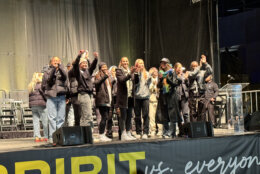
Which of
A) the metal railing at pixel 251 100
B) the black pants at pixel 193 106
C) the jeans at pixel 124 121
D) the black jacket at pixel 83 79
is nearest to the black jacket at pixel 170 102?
the jeans at pixel 124 121

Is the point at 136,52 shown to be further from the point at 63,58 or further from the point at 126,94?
the point at 126,94

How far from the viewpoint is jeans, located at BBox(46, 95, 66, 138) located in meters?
7.60

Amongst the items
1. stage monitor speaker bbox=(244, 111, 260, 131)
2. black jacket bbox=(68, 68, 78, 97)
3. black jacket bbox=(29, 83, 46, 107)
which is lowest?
stage monitor speaker bbox=(244, 111, 260, 131)

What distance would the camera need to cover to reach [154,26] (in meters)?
16.8

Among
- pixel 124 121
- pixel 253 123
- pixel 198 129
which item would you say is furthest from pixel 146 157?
pixel 253 123

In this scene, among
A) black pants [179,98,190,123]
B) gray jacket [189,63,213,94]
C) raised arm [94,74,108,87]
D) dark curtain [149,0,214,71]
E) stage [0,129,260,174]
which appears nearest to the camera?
stage [0,129,260,174]

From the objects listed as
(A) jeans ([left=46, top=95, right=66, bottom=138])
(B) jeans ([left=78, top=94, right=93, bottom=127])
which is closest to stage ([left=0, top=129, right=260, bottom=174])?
(B) jeans ([left=78, top=94, right=93, bottom=127])

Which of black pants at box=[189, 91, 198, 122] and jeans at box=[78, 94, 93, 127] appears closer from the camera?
jeans at box=[78, 94, 93, 127]

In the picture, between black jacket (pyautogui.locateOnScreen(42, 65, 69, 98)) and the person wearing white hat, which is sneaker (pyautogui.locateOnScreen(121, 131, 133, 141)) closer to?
the person wearing white hat

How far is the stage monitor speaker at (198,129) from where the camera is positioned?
659 cm

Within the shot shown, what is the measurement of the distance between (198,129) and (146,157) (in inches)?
49.7

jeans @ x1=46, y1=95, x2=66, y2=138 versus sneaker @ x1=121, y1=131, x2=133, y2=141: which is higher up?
jeans @ x1=46, y1=95, x2=66, y2=138

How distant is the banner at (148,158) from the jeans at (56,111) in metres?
2.34

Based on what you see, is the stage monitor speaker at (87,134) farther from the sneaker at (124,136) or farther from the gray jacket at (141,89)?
the gray jacket at (141,89)
